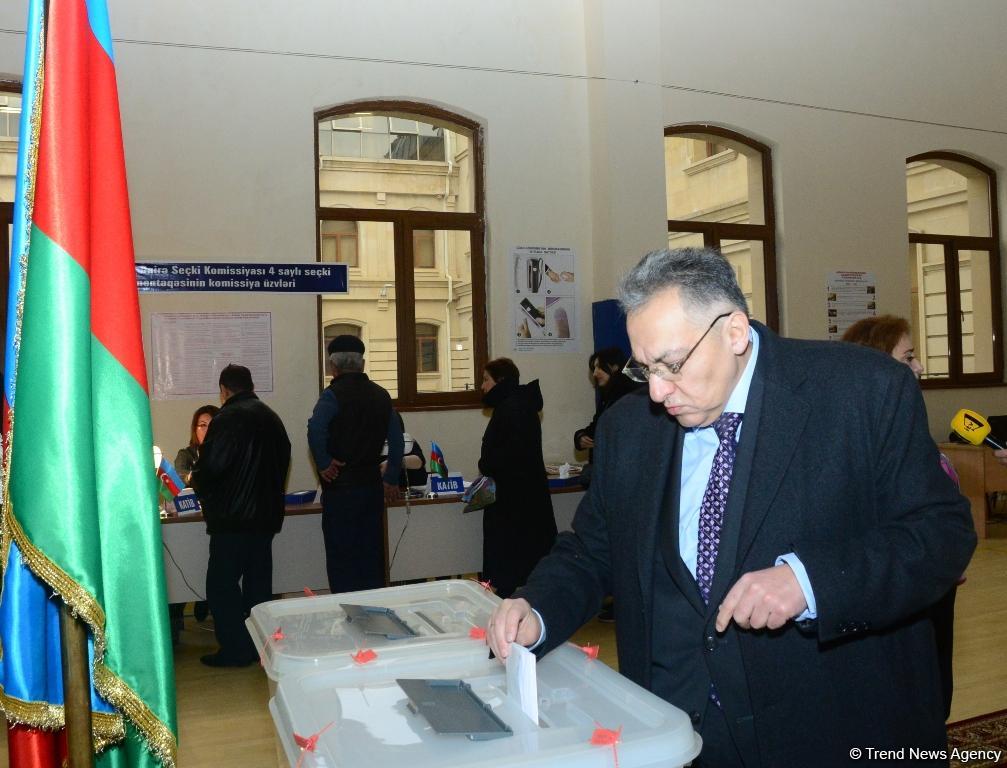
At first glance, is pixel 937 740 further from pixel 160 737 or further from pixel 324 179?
pixel 324 179

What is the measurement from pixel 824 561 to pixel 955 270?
30.8ft

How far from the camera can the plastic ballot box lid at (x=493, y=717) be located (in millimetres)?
1307

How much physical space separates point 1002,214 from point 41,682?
10387 mm

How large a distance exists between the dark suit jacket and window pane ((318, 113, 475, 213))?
19.6ft

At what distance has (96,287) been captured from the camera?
156 cm

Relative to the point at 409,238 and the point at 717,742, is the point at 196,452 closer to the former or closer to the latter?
the point at 409,238

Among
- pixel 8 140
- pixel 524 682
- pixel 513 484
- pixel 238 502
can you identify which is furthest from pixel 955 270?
pixel 524 682

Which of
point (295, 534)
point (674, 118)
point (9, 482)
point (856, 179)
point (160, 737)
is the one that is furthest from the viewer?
point (856, 179)

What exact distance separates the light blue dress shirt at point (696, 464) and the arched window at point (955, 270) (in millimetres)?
8654

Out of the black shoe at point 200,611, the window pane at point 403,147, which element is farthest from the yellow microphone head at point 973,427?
the window pane at point 403,147

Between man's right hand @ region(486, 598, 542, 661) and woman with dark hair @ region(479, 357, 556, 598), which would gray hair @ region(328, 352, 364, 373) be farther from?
man's right hand @ region(486, 598, 542, 661)

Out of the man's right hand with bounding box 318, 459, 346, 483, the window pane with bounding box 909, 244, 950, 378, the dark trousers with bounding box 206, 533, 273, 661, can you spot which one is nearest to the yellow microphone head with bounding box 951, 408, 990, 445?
the man's right hand with bounding box 318, 459, 346, 483

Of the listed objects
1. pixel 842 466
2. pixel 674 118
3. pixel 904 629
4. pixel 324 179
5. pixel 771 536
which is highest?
pixel 674 118

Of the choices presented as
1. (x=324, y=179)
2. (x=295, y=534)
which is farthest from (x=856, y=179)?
(x=295, y=534)
